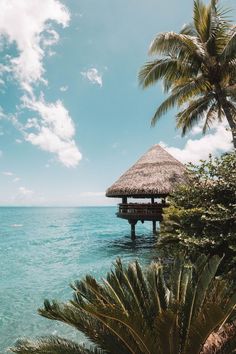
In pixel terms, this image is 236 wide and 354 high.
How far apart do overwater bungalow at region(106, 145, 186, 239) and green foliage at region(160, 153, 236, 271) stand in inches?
293

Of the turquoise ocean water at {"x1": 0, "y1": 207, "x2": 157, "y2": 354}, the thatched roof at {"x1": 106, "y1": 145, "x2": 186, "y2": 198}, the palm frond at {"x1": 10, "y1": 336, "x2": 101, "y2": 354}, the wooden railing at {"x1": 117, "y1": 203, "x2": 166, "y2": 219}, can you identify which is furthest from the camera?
the thatched roof at {"x1": 106, "y1": 145, "x2": 186, "y2": 198}

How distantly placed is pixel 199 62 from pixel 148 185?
24.0 ft

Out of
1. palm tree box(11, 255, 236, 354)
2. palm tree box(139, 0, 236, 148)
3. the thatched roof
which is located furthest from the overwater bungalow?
palm tree box(11, 255, 236, 354)

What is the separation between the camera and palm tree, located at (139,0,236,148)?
13539 millimetres

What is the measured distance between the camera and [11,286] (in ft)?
43.3

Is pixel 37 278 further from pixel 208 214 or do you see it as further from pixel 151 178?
pixel 208 214

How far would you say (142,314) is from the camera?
457 centimetres

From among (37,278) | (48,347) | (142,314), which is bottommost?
(37,278)

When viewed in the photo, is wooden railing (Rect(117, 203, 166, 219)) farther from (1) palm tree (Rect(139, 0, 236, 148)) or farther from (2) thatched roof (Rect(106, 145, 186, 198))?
(1) palm tree (Rect(139, 0, 236, 148))

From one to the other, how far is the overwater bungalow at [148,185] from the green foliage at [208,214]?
7.45 metres

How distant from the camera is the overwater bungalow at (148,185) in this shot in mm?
17828

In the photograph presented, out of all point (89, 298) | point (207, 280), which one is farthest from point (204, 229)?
point (89, 298)

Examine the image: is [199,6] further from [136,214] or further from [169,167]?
[136,214]

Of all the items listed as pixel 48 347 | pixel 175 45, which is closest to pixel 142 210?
pixel 175 45
